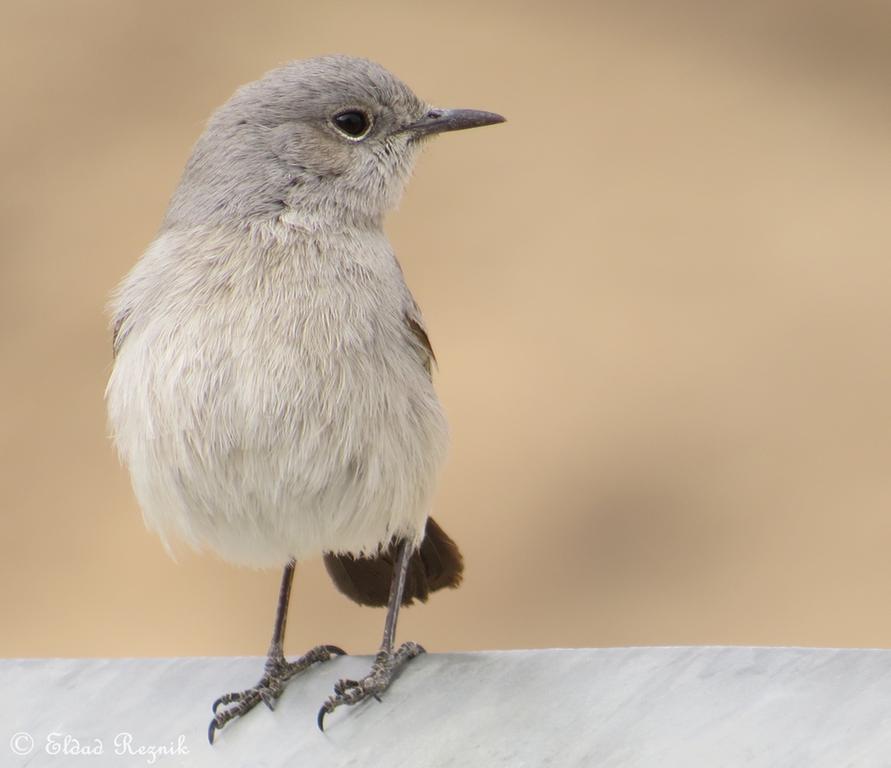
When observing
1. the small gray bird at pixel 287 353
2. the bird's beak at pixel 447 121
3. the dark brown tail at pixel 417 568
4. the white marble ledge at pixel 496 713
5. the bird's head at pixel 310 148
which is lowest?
the white marble ledge at pixel 496 713

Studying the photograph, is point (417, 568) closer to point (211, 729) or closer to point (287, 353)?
point (287, 353)

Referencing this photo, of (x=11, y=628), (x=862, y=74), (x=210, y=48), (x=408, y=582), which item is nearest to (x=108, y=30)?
(x=210, y=48)

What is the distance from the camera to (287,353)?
10.4ft

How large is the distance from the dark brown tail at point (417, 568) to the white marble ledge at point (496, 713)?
62 cm

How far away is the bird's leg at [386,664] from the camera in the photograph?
9.81 feet

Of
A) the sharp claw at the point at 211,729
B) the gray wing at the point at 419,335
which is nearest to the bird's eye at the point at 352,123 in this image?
the gray wing at the point at 419,335

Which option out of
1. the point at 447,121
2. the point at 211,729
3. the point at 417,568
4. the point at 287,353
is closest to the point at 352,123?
the point at 447,121

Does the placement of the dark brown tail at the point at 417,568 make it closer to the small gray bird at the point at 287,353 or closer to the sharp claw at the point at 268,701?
the small gray bird at the point at 287,353

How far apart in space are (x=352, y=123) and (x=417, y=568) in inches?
43.5

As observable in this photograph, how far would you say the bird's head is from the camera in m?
3.47

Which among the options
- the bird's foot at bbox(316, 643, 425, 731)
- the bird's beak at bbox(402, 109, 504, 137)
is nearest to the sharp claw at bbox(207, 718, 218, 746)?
the bird's foot at bbox(316, 643, 425, 731)

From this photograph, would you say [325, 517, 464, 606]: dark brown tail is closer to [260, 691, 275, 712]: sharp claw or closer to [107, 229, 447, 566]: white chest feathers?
[107, 229, 447, 566]: white chest feathers

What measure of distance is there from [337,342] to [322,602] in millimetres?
2677

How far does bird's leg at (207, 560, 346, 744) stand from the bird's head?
854mm
